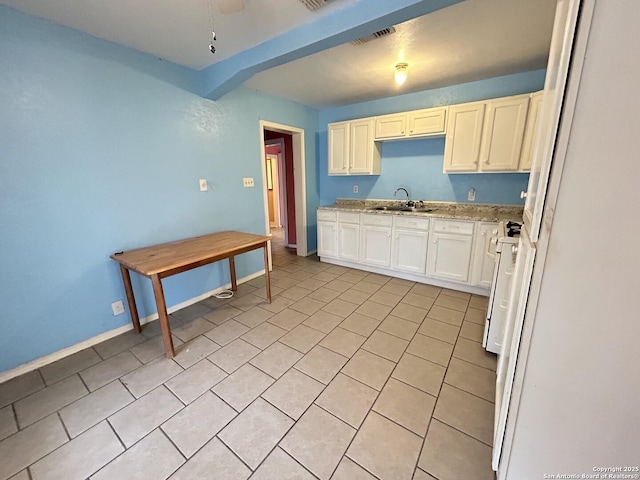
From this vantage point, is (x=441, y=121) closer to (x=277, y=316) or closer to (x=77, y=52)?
(x=277, y=316)

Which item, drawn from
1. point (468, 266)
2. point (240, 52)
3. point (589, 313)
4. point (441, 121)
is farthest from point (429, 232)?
point (240, 52)

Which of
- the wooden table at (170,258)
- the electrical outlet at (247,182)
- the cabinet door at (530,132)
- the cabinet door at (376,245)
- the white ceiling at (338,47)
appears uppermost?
the white ceiling at (338,47)

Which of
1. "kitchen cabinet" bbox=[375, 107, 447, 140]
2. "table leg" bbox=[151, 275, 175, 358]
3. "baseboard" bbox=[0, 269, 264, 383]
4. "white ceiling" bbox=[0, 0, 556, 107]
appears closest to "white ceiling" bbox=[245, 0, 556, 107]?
"white ceiling" bbox=[0, 0, 556, 107]

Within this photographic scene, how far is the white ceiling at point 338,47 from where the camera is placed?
63.4 inches

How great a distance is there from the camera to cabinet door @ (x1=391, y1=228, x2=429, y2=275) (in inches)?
123

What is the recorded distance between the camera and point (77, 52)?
1.84 m

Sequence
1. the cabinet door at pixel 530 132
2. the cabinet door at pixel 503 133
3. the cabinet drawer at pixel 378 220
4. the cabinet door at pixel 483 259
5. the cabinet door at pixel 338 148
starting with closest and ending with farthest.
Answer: the cabinet door at pixel 530 132, the cabinet door at pixel 503 133, the cabinet door at pixel 483 259, the cabinet drawer at pixel 378 220, the cabinet door at pixel 338 148

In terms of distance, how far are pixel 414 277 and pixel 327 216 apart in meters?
1.51

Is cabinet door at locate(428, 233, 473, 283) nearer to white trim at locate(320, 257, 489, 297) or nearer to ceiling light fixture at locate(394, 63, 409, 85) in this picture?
white trim at locate(320, 257, 489, 297)

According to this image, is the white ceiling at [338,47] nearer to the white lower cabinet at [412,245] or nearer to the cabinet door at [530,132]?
the cabinet door at [530,132]

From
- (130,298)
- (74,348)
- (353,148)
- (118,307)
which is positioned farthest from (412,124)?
(74,348)

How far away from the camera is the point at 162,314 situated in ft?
6.02

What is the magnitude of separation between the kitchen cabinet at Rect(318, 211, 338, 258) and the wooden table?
1428mm

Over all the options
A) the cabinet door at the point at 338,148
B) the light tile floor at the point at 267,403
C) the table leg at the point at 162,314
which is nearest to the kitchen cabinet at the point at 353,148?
the cabinet door at the point at 338,148
